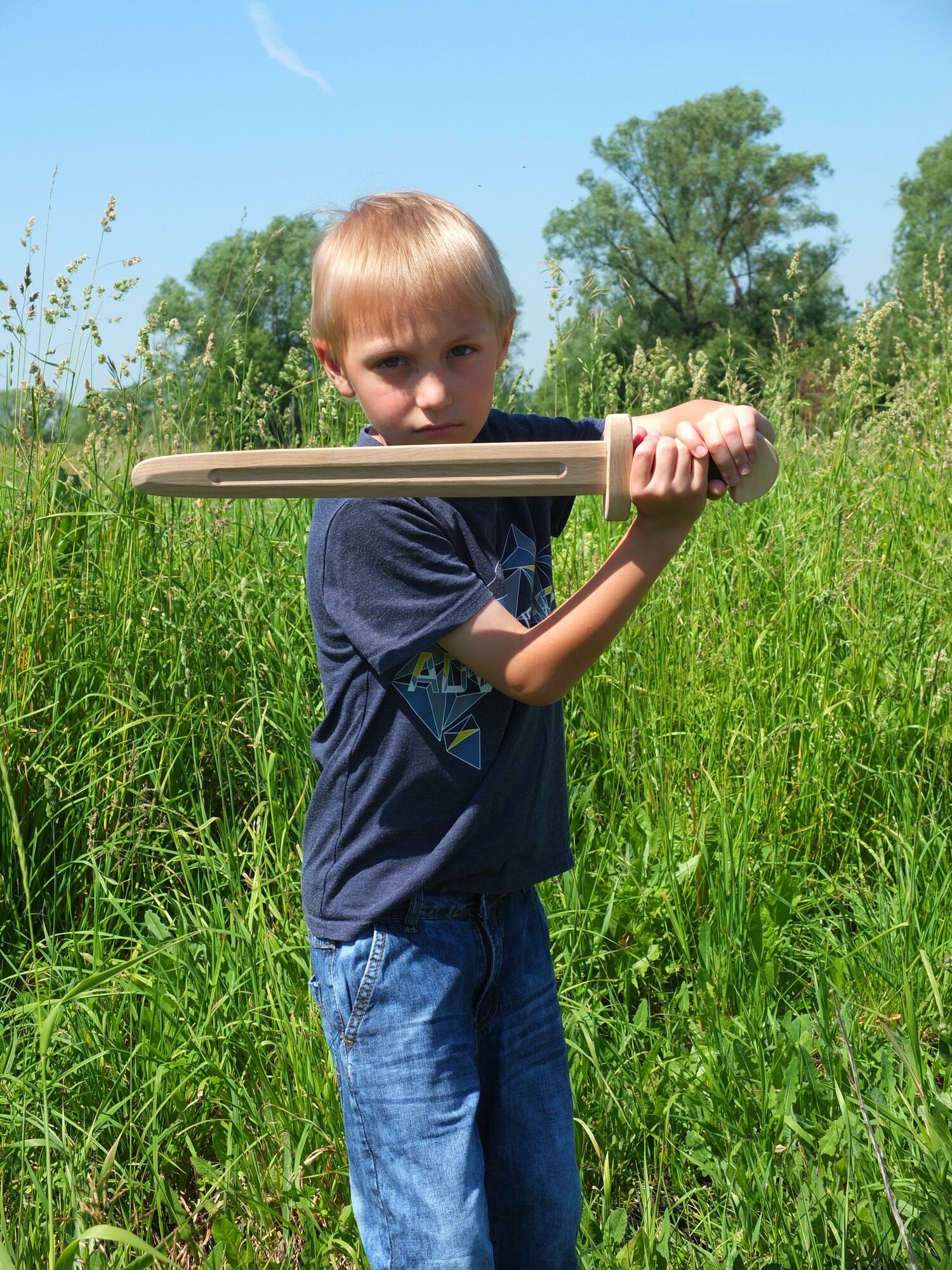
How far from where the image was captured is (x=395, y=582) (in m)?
1.32

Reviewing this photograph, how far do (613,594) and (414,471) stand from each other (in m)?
0.28

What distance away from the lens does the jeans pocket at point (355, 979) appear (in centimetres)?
132

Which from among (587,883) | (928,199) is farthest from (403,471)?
(928,199)

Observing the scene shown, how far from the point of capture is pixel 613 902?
2.17 m

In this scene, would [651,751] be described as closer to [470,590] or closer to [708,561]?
[708,561]

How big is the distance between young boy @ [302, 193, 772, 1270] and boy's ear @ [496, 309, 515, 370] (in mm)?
16

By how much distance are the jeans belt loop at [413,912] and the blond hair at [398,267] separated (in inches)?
27.9

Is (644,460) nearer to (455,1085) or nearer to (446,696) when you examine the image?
(446,696)

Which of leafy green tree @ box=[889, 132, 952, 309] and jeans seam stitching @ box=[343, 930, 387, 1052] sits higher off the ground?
leafy green tree @ box=[889, 132, 952, 309]

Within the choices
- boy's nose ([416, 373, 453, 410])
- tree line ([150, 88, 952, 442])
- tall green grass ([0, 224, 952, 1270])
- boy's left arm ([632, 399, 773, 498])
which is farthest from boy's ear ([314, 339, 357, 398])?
tree line ([150, 88, 952, 442])

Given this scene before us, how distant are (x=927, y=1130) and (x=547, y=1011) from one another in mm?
662

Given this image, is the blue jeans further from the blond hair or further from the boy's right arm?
the blond hair

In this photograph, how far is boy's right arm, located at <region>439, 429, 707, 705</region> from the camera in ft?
3.92

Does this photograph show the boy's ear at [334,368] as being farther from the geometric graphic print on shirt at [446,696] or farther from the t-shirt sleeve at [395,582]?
the geometric graphic print on shirt at [446,696]
